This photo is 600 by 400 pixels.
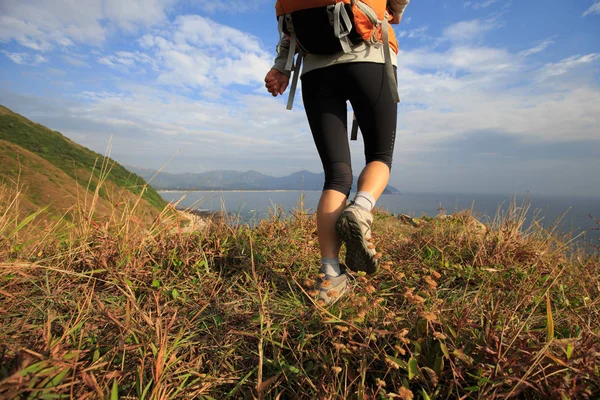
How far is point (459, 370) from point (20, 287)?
6.93ft

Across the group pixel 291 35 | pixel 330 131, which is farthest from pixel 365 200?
pixel 291 35

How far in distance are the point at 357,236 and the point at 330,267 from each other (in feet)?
0.98

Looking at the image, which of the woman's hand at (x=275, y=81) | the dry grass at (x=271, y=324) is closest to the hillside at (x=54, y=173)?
the dry grass at (x=271, y=324)

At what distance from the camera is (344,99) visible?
1.83 meters

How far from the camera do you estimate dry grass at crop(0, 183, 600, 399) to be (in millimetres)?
900

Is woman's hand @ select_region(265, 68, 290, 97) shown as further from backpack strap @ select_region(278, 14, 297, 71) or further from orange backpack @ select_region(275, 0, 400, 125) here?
orange backpack @ select_region(275, 0, 400, 125)

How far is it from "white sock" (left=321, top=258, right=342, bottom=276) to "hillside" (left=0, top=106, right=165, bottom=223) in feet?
4.74

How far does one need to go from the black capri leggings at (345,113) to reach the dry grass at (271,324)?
64 centimetres

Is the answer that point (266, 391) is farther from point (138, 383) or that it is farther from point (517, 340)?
point (517, 340)

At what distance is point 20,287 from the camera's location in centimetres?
153

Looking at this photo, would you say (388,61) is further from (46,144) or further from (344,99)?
(46,144)

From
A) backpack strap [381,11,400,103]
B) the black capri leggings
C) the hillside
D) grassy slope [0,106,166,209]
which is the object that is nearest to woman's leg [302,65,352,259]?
the black capri leggings

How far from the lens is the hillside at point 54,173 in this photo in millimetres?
2546

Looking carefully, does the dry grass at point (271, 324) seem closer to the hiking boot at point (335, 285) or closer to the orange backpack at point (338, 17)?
the hiking boot at point (335, 285)
